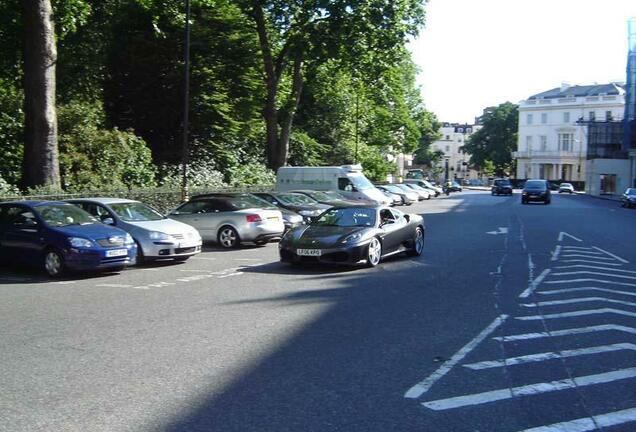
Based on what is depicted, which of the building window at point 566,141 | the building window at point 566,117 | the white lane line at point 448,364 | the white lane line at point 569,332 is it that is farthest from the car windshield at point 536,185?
the building window at point 566,117

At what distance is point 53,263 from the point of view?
12.2 metres

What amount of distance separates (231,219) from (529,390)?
42.7 ft

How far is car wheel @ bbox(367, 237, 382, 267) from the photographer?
13.1 m

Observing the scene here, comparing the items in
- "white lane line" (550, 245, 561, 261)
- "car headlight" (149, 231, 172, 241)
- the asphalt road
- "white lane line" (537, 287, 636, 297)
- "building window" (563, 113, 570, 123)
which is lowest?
the asphalt road

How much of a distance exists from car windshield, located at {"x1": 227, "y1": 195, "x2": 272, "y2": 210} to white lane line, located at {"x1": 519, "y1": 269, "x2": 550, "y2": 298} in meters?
8.46

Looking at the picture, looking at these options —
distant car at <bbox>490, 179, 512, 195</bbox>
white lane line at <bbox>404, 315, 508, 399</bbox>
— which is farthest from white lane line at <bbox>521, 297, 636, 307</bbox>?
distant car at <bbox>490, 179, 512, 195</bbox>

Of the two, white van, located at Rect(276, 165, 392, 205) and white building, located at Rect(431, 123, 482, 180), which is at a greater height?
white building, located at Rect(431, 123, 482, 180)

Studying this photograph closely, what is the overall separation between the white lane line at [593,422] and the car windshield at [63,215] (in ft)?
34.3

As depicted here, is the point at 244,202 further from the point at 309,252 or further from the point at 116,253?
the point at 116,253

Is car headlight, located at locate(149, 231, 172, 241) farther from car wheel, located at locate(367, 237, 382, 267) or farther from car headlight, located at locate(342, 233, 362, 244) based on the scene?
car wheel, located at locate(367, 237, 382, 267)

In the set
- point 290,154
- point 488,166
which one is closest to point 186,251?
point 290,154

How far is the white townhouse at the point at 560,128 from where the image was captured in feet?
349

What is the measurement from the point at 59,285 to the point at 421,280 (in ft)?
20.4

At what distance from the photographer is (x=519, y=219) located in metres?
29.0
